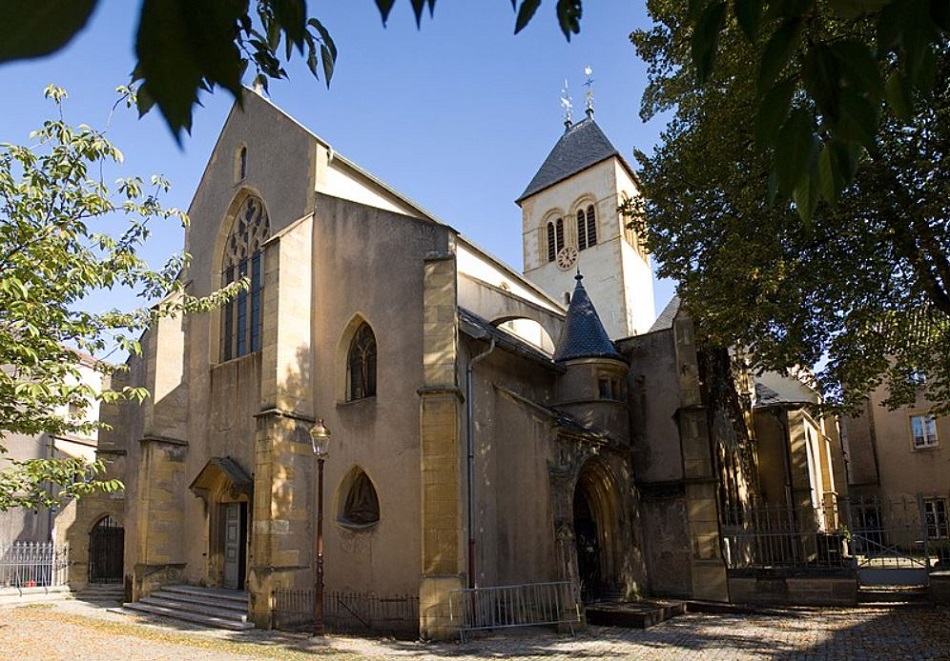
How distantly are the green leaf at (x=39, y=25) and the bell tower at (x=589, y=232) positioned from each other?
37.5 meters

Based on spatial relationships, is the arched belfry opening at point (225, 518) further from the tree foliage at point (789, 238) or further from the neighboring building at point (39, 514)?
the tree foliage at point (789, 238)

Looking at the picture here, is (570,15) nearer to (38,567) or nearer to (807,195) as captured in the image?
(807,195)

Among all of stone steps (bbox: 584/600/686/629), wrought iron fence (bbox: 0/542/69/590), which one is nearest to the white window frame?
stone steps (bbox: 584/600/686/629)

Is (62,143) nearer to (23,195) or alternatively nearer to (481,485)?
(23,195)

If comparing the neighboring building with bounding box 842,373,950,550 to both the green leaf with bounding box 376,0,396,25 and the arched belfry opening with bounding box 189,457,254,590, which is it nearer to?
the arched belfry opening with bounding box 189,457,254,590

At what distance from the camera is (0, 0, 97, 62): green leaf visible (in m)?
0.98

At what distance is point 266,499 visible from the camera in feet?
54.9

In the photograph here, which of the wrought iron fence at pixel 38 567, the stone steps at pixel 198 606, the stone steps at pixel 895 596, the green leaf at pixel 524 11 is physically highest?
the green leaf at pixel 524 11

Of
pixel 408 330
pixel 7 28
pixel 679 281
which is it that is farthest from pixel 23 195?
pixel 679 281

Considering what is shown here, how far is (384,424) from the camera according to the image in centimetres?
1733

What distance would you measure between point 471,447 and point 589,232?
26.6m

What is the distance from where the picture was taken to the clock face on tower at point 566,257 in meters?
41.4

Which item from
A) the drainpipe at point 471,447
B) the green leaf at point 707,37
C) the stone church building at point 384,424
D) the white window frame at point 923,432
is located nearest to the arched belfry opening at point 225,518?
the stone church building at point 384,424

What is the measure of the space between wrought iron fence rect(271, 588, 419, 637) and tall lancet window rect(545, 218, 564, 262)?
28631 millimetres
